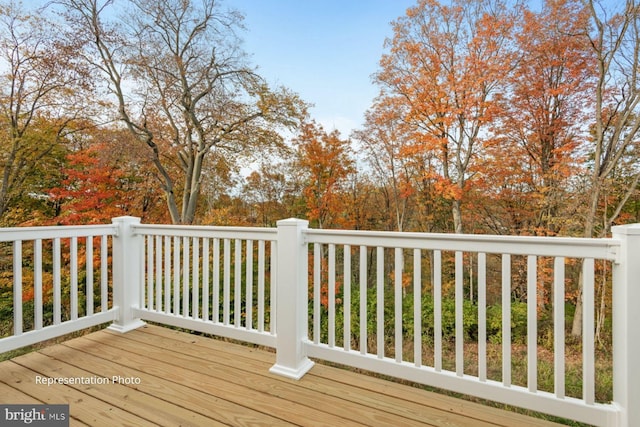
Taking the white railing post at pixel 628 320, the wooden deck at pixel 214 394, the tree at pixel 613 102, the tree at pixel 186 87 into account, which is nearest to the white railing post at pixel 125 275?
the wooden deck at pixel 214 394

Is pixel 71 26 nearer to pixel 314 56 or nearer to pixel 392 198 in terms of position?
pixel 314 56

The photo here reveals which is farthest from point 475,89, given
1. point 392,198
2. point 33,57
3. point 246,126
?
point 33,57

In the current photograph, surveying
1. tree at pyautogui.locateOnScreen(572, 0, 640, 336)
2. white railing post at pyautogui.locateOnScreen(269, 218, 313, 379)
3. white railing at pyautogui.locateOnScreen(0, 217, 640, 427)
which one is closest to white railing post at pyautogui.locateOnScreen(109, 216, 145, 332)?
white railing at pyautogui.locateOnScreen(0, 217, 640, 427)

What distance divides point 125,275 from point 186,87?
750 cm

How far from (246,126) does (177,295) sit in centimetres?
735

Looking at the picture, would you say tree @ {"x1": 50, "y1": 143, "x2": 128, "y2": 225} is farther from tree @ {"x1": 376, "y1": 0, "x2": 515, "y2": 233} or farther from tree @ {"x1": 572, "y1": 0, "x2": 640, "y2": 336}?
tree @ {"x1": 572, "y1": 0, "x2": 640, "y2": 336}

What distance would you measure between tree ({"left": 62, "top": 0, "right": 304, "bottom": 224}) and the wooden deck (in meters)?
7.42

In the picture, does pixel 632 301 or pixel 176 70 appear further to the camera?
pixel 176 70

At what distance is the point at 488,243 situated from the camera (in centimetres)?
148

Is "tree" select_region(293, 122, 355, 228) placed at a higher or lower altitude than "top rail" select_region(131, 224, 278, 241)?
higher

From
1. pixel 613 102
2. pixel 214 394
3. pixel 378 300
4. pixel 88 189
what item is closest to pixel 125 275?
pixel 214 394

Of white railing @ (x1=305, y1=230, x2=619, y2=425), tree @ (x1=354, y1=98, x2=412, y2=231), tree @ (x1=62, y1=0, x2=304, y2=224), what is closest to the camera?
white railing @ (x1=305, y1=230, x2=619, y2=425)

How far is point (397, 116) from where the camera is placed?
31.6 feet

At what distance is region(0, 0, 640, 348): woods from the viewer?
21.5ft
